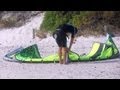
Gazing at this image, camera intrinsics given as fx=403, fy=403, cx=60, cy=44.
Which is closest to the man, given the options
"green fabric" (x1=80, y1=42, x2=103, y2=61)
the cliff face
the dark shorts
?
the dark shorts

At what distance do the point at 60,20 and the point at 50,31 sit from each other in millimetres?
192

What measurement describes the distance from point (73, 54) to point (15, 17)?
90cm

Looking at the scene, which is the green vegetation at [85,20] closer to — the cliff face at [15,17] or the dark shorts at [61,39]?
the dark shorts at [61,39]

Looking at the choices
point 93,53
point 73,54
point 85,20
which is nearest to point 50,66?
point 73,54

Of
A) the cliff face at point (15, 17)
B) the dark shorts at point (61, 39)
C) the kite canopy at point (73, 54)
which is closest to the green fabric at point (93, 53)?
the kite canopy at point (73, 54)

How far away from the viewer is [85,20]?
5.21 metres

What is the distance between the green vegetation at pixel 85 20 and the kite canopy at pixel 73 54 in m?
0.18

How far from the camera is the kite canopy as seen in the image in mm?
5099

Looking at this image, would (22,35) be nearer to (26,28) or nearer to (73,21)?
(26,28)

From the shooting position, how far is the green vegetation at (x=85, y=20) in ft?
16.8
